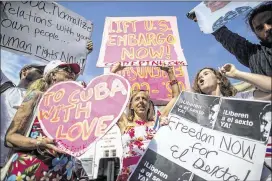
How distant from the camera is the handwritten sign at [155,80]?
4.07 metres

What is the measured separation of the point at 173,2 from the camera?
436cm

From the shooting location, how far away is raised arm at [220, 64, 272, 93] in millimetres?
3791

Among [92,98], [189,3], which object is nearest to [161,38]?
[189,3]

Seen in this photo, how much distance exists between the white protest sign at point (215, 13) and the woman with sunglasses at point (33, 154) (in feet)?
6.85

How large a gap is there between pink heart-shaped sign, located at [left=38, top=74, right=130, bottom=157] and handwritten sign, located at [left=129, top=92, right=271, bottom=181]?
543 millimetres

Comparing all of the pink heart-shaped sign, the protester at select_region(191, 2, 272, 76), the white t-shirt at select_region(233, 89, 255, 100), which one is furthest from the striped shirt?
the pink heart-shaped sign

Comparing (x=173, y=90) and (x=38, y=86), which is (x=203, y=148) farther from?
(x=38, y=86)

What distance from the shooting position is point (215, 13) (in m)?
4.31

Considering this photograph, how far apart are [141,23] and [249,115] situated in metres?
1.73

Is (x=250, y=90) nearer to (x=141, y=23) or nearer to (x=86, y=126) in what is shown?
(x=141, y=23)

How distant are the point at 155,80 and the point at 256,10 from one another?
1423mm

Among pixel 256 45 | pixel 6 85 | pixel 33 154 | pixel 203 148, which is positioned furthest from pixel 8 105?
pixel 256 45

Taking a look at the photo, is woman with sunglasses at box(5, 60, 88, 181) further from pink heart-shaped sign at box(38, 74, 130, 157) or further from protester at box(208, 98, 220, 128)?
protester at box(208, 98, 220, 128)

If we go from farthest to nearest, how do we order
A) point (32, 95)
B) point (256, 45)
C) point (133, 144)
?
point (256, 45) → point (32, 95) → point (133, 144)
